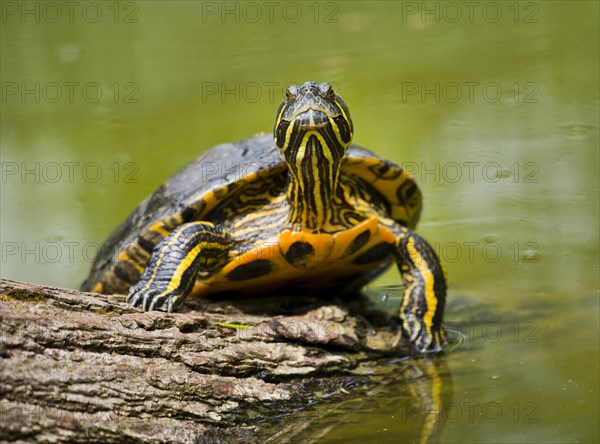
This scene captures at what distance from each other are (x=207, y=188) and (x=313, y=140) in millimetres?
745

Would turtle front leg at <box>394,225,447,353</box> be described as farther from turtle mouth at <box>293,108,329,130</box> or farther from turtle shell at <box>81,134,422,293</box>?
turtle mouth at <box>293,108,329,130</box>

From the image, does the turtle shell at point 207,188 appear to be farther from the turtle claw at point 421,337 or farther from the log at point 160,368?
the turtle claw at point 421,337

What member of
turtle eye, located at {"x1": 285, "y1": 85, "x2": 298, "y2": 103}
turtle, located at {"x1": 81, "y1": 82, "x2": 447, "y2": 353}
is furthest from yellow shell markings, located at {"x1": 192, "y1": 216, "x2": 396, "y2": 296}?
turtle eye, located at {"x1": 285, "y1": 85, "x2": 298, "y2": 103}

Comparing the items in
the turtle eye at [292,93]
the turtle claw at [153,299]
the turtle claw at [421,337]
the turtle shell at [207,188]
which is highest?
the turtle eye at [292,93]

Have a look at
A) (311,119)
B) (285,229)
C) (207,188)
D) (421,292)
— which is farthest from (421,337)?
(207,188)

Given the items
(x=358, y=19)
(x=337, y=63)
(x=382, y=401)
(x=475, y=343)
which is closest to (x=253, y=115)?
(x=337, y=63)

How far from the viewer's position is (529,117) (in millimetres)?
7562

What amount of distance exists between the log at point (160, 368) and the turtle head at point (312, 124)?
0.82m

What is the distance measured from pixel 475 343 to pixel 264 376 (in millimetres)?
→ 1300

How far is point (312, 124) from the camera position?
3896mm

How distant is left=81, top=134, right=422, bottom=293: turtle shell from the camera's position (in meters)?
4.38

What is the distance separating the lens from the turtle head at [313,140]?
3920mm

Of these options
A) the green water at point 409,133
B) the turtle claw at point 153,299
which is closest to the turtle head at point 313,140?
the turtle claw at point 153,299

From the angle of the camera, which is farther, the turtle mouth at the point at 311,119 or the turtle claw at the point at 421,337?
the turtle claw at the point at 421,337
